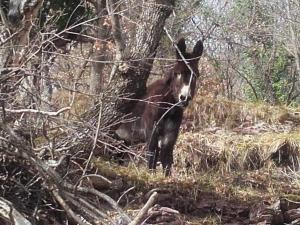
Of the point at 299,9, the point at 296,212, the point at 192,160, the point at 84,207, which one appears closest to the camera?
the point at 84,207

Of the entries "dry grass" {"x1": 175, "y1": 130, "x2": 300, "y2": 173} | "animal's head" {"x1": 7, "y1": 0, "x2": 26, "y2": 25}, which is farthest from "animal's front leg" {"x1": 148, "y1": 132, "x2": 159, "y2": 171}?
"animal's head" {"x1": 7, "y1": 0, "x2": 26, "y2": 25}

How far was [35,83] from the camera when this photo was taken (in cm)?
672

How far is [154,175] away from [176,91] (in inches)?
43.3

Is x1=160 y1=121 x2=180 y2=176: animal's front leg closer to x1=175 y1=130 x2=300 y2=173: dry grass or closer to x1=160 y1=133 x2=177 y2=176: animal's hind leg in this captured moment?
x1=160 y1=133 x2=177 y2=176: animal's hind leg

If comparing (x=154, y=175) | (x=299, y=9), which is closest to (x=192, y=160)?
(x=154, y=175)

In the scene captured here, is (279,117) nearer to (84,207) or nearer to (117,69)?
(117,69)

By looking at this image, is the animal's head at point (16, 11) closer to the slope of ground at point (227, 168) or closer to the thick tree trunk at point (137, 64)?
the thick tree trunk at point (137, 64)

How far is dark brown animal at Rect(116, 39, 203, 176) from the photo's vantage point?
895cm

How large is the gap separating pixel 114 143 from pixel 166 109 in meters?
2.13

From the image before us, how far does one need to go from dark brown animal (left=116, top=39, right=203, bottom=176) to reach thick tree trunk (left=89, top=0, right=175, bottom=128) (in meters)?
0.77

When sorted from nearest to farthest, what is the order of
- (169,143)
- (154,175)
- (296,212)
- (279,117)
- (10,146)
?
(10,146) → (296,212) → (154,175) → (169,143) → (279,117)

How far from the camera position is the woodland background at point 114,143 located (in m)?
5.84

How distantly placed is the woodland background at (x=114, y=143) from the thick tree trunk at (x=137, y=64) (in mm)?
13

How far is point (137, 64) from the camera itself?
8.02m
